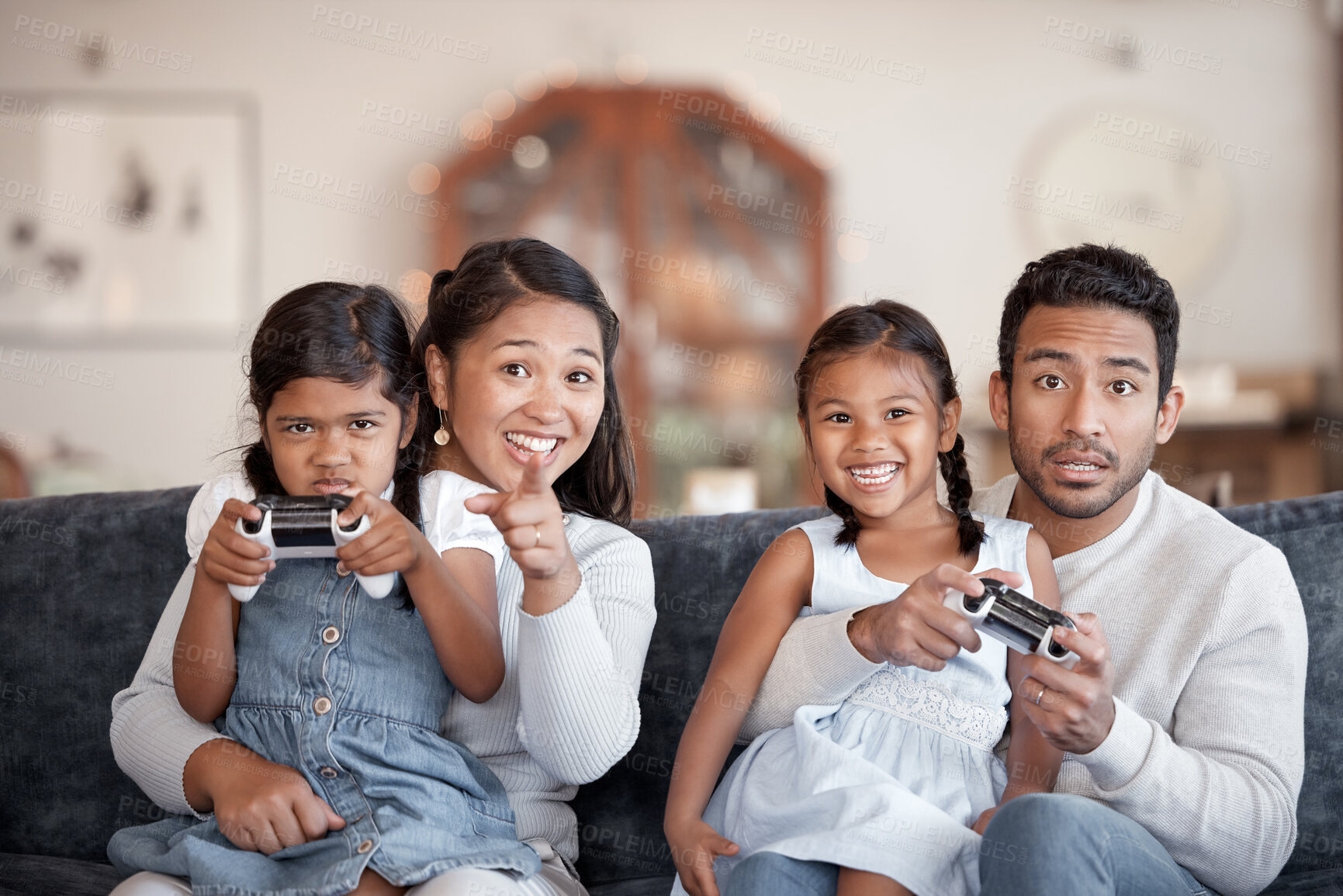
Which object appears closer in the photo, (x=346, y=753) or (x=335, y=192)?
(x=346, y=753)

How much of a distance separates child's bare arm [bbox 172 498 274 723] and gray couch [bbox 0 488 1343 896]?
1.54 feet

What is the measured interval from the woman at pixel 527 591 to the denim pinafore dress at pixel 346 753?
0.03m

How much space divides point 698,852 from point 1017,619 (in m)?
0.45

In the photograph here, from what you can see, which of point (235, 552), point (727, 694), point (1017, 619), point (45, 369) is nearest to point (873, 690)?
point (727, 694)

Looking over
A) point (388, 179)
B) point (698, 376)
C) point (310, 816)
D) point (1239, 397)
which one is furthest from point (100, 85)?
point (1239, 397)

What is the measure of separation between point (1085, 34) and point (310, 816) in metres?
4.82

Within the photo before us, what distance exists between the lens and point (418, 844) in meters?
1.17

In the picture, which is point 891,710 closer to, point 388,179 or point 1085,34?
point 388,179

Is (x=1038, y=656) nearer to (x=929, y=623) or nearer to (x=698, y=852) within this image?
(x=929, y=623)

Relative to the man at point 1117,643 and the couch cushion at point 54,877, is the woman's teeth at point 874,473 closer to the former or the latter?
the man at point 1117,643

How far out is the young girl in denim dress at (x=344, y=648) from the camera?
3.84ft

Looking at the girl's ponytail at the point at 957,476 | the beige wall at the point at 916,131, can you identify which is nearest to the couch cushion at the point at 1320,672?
the girl's ponytail at the point at 957,476

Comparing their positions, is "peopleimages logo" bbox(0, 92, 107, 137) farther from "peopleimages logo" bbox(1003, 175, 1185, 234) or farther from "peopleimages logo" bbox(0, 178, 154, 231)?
"peopleimages logo" bbox(1003, 175, 1185, 234)

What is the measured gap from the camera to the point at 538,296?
1.49 m
